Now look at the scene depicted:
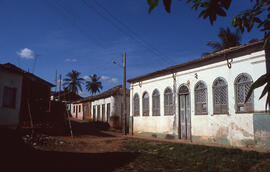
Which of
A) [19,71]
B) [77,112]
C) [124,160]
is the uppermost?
[19,71]

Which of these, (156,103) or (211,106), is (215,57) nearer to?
(211,106)

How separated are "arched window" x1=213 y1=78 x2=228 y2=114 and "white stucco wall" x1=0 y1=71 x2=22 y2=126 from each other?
12148 millimetres

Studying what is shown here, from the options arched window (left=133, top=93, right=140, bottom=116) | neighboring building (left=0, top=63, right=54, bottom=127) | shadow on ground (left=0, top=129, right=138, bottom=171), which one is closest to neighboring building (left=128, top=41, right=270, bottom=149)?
arched window (left=133, top=93, right=140, bottom=116)

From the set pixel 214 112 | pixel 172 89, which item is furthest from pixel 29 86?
pixel 214 112

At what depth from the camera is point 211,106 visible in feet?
36.0

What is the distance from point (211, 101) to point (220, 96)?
53cm

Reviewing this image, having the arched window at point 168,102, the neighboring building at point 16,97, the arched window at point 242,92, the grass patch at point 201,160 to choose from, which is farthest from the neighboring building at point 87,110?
the arched window at point 242,92

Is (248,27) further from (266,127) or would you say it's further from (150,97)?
(150,97)

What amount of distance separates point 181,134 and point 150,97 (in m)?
3.50

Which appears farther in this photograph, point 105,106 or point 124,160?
point 105,106

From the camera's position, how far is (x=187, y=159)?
755cm

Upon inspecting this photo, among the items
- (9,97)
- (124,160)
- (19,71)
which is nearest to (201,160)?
(124,160)

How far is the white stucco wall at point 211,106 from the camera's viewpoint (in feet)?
30.3

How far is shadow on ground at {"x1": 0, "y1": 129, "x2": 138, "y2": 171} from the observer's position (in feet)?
20.8
